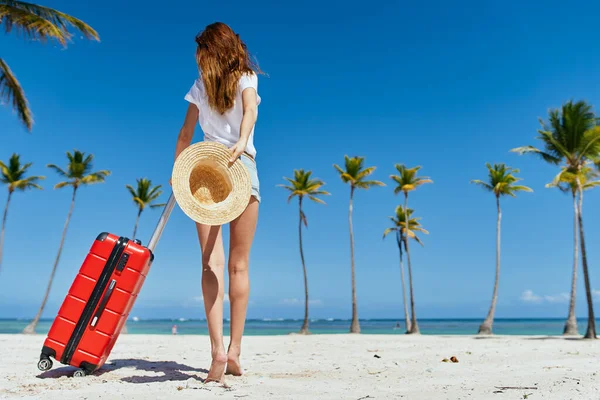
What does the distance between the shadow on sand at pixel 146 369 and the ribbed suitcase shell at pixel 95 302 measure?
0.95ft

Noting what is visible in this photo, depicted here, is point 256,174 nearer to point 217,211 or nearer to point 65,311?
point 217,211

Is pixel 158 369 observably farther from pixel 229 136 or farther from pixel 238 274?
pixel 229 136

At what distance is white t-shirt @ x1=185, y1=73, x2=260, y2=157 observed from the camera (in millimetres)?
3500

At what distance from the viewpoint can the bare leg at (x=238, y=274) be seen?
3.46 metres

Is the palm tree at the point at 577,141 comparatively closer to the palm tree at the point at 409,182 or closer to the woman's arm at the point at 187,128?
the palm tree at the point at 409,182

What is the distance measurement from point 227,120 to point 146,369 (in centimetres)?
215

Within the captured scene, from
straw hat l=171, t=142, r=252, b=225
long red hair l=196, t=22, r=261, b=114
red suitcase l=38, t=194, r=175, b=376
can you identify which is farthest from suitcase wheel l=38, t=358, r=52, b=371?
long red hair l=196, t=22, r=261, b=114

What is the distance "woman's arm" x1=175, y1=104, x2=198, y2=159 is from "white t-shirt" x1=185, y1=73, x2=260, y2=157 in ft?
0.37

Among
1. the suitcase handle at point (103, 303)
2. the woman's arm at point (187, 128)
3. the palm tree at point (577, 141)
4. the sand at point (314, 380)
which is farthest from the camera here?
the palm tree at point (577, 141)

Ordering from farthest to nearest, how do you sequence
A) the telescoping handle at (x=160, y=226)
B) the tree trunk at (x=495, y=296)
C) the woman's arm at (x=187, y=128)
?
1. the tree trunk at (x=495, y=296)
2. the woman's arm at (x=187, y=128)
3. the telescoping handle at (x=160, y=226)

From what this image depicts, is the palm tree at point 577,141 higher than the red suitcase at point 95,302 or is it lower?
higher

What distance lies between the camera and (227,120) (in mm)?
3525

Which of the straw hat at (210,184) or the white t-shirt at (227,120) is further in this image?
the white t-shirt at (227,120)

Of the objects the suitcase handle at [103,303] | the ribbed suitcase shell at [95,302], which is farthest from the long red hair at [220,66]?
the suitcase handle at [103,303]
